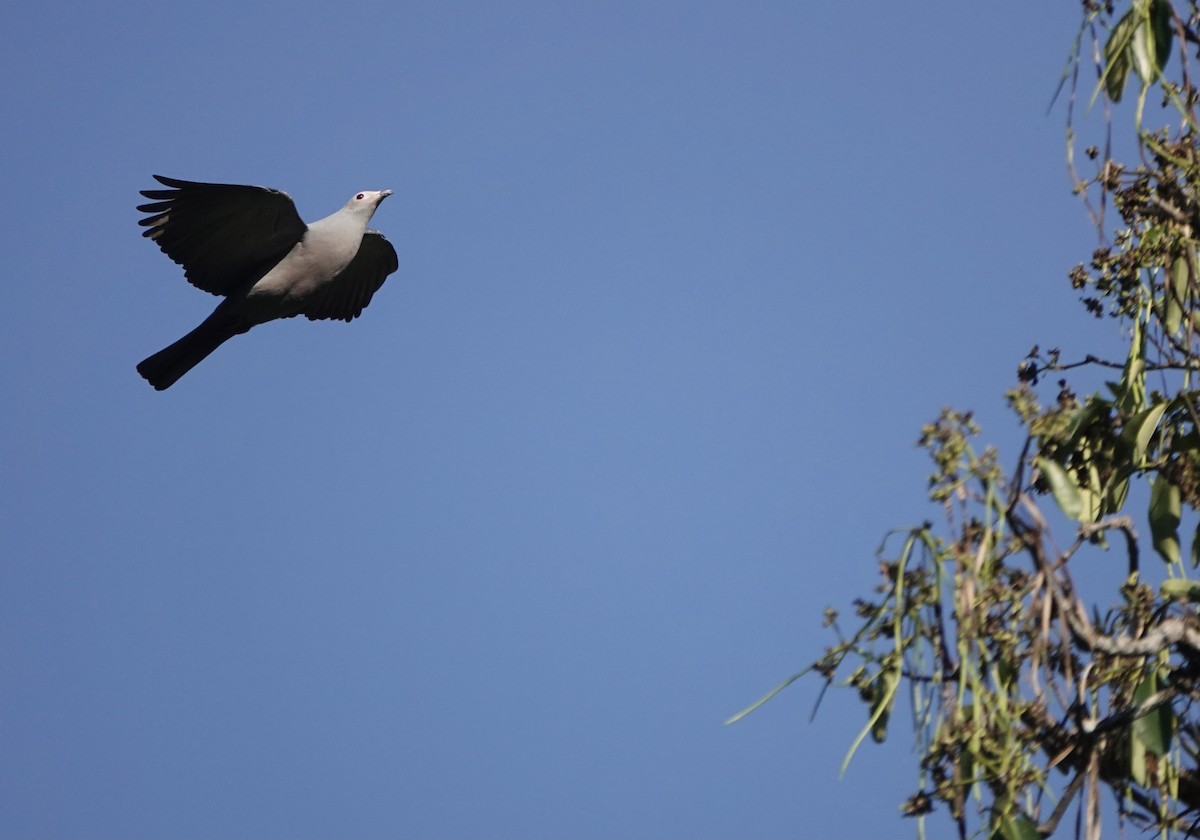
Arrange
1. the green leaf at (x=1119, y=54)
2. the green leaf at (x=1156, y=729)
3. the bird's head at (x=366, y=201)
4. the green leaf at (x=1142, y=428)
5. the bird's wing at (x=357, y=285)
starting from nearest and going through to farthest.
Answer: the green leaf at (x=1156, y=729) → the green leaf at (x=1142, y=428) → the green leaf at (x=1119, y=54) → the bird's head at (x=366, y=201) → the bird's wing at (x=357, y=285)

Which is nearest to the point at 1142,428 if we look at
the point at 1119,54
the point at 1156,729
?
the point at 1156,729

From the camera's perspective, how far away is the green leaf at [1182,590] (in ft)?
10.6

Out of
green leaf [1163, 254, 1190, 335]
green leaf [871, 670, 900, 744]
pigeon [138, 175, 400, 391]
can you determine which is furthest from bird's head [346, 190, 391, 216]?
green leaf [871, 670, 900, 744]

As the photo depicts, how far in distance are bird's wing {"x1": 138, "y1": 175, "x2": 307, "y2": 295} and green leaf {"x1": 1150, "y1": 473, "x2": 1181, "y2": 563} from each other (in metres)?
7.11

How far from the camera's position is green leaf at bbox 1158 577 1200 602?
10.6 feet

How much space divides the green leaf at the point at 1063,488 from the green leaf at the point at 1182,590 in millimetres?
251

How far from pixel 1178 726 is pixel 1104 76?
1.71m

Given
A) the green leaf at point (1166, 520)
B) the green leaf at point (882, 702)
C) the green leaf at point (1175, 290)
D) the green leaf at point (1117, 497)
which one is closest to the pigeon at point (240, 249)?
the green leaf at point (1175, 290)

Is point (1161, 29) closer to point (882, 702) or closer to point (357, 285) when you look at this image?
point (882, 702)

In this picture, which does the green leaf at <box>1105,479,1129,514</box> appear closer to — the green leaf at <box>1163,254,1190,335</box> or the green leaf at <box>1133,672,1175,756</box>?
the green leaf at <box>1163,254,1190,335</box>

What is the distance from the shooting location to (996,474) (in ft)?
9.62

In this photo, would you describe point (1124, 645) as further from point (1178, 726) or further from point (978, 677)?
point (978, 677)

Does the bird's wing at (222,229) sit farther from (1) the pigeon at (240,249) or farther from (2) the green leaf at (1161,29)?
(2) the green leaf at (1161,29)

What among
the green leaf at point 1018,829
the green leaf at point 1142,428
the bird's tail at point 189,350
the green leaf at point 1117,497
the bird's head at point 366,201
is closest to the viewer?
the green leaf at point 1018,829
